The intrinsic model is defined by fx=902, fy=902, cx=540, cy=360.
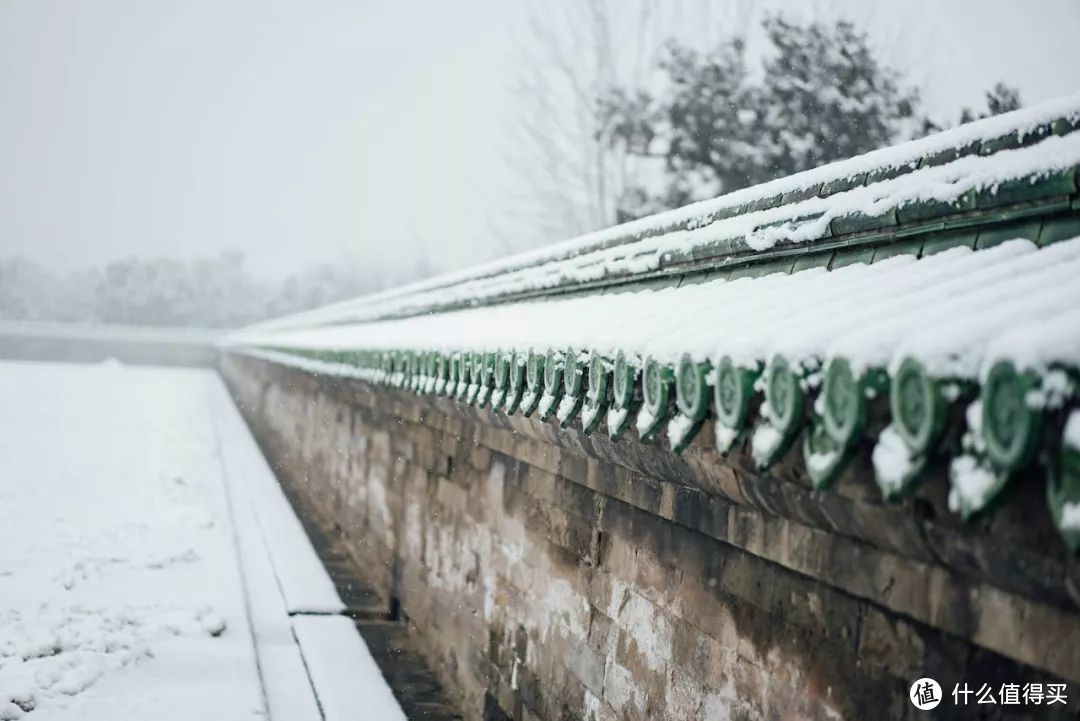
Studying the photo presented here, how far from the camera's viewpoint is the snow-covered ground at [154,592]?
17.0ft

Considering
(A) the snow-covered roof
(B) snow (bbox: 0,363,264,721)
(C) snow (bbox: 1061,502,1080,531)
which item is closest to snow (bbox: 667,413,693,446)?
(A) the snow-covered roof

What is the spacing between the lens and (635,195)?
17469 millimetres

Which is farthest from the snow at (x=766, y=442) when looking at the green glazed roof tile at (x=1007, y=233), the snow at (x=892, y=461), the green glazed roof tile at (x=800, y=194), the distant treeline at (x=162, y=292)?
the distant treeline at (x=162, y=292)

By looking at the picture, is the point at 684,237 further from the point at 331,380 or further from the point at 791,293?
the point at 331,380

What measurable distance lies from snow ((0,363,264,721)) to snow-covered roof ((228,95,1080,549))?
8.90 feet

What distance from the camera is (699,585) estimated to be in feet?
10.1

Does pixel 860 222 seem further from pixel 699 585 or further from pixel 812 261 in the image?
pixel 699 585

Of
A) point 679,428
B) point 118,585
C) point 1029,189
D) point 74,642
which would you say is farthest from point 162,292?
point 1029,189

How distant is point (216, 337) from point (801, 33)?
128ft

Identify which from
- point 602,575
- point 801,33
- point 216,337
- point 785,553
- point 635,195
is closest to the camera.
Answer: point 785,553

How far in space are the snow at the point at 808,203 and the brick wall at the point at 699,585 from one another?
0.87 m

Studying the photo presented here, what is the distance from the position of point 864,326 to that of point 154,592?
667 cm

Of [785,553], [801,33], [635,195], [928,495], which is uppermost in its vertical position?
[801,33]

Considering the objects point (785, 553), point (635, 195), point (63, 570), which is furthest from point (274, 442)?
point (785, 553)
